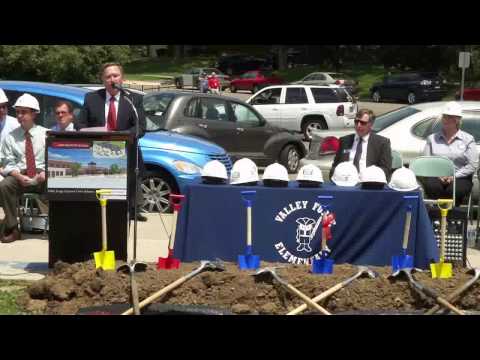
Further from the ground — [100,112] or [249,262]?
[100,112]

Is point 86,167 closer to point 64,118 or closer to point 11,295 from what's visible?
point 11,295

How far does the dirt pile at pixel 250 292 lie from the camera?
663 cm

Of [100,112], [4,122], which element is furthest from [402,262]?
[4,122]

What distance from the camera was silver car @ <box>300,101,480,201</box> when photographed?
41.9 feet

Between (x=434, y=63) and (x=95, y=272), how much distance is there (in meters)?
54.8

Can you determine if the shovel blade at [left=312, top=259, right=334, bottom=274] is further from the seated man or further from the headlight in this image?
the headlight

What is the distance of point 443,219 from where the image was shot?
7164 mm

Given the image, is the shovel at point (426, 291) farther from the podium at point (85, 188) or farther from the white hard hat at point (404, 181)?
the podium at point (85, 188)

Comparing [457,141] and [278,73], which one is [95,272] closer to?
[457,141]

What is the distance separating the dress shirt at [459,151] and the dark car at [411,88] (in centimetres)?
3703

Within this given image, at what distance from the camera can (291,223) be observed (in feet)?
26.6

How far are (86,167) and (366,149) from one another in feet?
9.93
